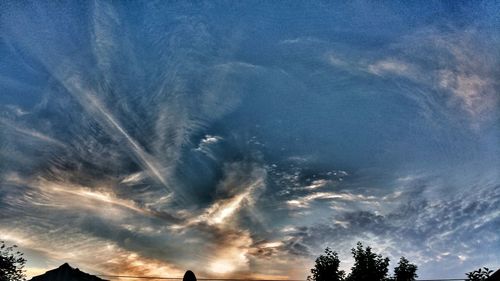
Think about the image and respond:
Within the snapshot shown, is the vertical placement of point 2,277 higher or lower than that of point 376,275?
lower

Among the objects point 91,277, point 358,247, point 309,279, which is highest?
point 358,247

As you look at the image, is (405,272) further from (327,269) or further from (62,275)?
(62,275)

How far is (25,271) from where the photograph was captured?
1435 inches

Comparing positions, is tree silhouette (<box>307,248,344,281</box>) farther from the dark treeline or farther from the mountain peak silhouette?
the mountain peak silhouette

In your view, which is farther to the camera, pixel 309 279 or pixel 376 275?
pixel 309 279

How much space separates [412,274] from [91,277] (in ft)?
133

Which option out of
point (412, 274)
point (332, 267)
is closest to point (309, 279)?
point (332, 267)

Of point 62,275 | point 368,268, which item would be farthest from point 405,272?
point 62,275

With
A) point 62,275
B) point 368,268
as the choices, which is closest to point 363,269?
point 368,268

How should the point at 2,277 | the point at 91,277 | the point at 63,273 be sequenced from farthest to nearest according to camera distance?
the point at 2,277 < the point at 91,277 < the point at 63,273

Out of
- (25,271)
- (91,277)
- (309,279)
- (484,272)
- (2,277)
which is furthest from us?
(309,279)

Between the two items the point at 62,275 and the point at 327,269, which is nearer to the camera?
the point at 62,275

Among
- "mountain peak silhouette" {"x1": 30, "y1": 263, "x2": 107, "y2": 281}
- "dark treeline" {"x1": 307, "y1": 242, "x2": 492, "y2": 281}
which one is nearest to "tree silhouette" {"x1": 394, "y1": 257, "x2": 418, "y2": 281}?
"dark treeline" {"x1": 307, "y1": 242, "x2": 492, "y2": 281}

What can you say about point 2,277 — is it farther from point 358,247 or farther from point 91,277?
point 358,247
